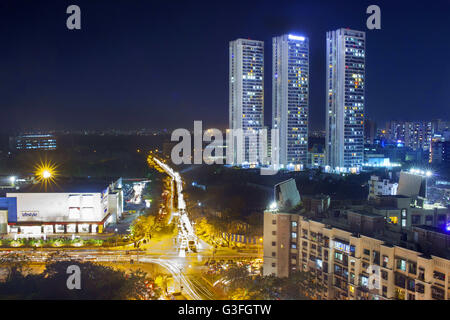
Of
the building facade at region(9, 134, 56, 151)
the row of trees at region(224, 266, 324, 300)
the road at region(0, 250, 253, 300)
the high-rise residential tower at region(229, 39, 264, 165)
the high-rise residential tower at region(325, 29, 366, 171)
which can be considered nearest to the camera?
the row of trees at region(224, 266, 324, 300)

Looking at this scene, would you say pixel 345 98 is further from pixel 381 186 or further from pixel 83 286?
pixel 83 286

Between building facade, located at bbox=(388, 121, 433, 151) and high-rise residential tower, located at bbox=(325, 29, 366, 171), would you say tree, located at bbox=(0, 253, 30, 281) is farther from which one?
building facade, located at bbox=(388, 121, 433, 151)

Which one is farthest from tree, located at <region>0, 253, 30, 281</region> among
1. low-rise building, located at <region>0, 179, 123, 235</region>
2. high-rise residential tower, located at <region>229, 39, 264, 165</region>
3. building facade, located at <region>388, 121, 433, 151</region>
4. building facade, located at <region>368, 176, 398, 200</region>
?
building facade, located at <region>388, 121, 433, 151</region>

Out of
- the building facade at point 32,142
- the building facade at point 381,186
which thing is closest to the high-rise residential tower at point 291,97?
the building facade at point 381,186

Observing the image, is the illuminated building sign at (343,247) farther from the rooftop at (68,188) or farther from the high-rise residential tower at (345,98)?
the high-rise residential tower at (345,98)

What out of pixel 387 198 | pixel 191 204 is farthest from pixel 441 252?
pixel 191 204
